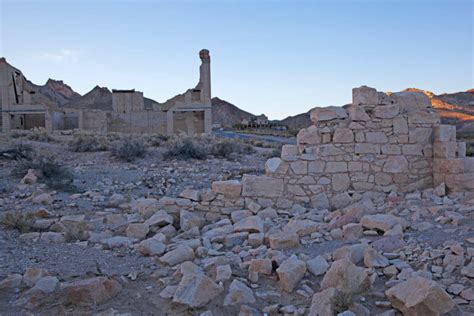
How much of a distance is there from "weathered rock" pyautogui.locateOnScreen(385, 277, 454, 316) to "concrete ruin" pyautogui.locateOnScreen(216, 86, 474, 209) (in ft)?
11.3

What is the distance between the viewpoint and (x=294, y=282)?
379cm

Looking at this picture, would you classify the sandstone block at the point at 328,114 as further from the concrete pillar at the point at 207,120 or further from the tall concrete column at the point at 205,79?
the tall concrete column at the point at 205,79

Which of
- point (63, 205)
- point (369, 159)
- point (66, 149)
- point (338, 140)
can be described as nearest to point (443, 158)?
point (369, 159)

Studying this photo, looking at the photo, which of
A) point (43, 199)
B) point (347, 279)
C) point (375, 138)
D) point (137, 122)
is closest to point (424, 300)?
point (347, 279)

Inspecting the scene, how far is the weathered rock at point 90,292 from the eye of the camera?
358 cm

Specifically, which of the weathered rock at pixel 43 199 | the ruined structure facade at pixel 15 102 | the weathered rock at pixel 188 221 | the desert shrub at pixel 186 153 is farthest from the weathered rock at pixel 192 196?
the ruined structure facade at pixel 15 102

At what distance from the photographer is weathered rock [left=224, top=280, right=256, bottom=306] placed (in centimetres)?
354

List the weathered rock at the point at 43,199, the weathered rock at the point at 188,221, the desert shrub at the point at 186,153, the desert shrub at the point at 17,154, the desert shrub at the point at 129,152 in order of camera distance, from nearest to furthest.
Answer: the weathered rock at the point at 188,221 → the weathered rock at the point at 43,199 → the desert shrub at the point at 17,154 → the desert shrub at the point at 129,152 → the desert shrub at the point at 186,153

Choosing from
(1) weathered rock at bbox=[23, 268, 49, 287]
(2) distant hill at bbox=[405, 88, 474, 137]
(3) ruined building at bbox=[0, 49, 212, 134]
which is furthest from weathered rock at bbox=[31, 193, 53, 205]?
(2) distant hill at bbox=[405, 88, 474, 137]

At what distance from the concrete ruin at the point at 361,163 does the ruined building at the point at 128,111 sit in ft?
64.6

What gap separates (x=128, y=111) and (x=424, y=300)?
25.3 meters

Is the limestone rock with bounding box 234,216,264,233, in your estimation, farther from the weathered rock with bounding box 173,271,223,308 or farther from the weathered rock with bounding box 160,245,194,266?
the weathered rock with bounding box 173,271,223,308

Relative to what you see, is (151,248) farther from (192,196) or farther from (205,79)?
(205,79)

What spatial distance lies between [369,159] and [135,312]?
4.64 m
